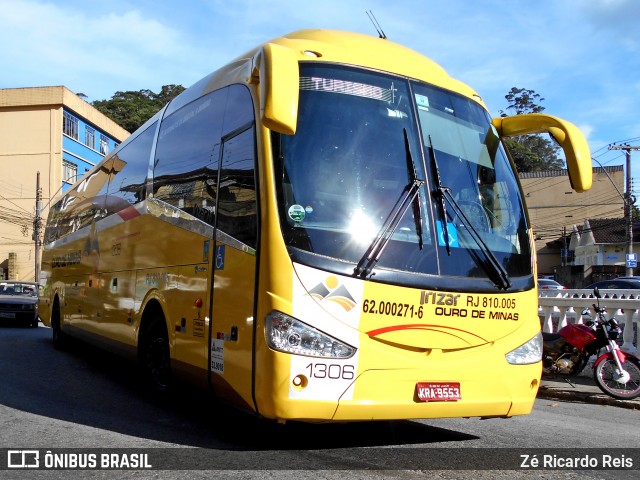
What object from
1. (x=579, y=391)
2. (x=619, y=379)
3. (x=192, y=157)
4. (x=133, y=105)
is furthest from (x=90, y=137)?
(x=619, y=379)

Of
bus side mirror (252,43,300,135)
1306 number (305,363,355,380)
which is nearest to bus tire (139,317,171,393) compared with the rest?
1306 number (305,363,355,380)

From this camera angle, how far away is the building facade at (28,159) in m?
43.4

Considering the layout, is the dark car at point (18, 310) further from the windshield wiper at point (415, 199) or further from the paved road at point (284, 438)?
the windshield wiper at point (415, 199)

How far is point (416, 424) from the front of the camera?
6.49 m

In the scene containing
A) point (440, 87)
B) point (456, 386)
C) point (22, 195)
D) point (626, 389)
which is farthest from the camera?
point (22, 195)

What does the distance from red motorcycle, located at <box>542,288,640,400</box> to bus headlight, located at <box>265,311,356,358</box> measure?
18.4 feet

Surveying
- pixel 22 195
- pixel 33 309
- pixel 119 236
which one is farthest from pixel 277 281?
pixel 22 195

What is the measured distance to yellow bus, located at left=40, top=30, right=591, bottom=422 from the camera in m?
4.65

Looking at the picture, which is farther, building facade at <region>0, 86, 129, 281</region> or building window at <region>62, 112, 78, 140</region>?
building window at <region>62, 112, 78, 140</region>

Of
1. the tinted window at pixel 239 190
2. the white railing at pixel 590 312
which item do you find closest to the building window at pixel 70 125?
the white railing at pixel 590 312

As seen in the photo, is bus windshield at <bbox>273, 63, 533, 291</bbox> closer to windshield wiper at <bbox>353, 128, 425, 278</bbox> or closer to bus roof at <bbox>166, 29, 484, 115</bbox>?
windshield wiper at <bbox>353, 128, 425, 278</bbox>

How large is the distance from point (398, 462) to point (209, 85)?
3990 mm

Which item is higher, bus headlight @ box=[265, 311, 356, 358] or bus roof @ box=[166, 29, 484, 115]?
bus roof @ box=[166, 29, 484, 115]

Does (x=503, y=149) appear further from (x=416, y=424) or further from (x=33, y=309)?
(x=33, y=309)
